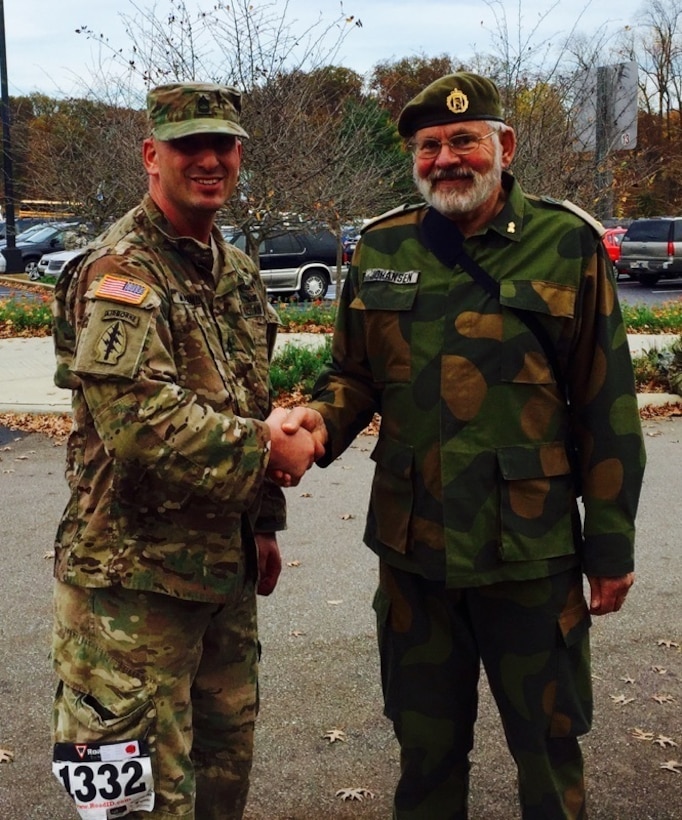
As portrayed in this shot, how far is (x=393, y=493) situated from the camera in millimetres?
2615

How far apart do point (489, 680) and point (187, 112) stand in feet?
5.46

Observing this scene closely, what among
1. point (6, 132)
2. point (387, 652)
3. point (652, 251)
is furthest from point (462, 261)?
point (652, 251)

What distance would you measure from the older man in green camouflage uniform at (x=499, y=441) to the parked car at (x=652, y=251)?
23.7m

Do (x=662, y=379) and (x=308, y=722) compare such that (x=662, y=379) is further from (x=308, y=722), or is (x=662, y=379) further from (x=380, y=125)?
(x=380, y=125)

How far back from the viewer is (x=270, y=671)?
4.11m

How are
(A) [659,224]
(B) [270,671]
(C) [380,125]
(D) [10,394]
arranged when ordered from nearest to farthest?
(B) [270,671], (D) [10,394], (C) [380,125], (A) [659,224]

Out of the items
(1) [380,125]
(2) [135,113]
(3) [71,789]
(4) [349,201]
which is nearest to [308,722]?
(3) [71,789]

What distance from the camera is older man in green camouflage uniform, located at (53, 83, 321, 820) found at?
2076mm

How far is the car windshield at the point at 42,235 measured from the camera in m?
28.8

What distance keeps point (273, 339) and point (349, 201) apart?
39.4 feet

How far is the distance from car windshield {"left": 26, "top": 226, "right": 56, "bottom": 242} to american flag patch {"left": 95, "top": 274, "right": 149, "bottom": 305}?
28.0 m

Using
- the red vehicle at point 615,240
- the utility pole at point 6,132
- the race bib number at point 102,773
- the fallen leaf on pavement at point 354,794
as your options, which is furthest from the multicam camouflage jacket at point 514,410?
the red vehicle at point 615,240

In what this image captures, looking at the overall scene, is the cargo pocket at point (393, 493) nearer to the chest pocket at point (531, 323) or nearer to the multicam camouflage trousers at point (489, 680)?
the multicam camouflage trousers at point (489, 680)

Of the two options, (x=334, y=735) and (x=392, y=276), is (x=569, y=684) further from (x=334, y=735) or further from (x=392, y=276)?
(x=334, y=735)
